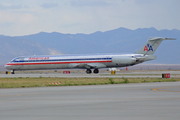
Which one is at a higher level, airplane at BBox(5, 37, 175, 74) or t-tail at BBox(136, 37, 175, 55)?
t-tail at BBox(136, 37, 175, 55)

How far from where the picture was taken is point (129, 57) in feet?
227

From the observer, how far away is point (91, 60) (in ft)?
236

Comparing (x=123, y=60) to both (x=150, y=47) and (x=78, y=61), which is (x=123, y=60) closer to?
(x=150, y=47)

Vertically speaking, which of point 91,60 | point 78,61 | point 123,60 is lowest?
point 123,60

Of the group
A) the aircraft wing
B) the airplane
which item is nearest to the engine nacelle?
the airplane

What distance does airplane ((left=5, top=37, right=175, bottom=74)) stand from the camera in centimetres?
6950

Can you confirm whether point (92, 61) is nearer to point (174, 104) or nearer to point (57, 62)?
point (57, 62)

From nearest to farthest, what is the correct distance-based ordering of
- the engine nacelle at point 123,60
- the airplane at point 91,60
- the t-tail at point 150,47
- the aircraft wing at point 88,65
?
the engine nacelle at point 123,60 < the airplane at point 91,60 < the t-tail at point 150,47 < the aircraft wing at point 88,65

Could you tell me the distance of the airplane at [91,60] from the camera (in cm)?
6950

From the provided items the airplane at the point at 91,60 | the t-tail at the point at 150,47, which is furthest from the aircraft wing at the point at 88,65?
the t-tail at the point at 150,47

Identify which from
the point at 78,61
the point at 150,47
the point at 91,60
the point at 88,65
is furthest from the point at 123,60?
the point at 78,61

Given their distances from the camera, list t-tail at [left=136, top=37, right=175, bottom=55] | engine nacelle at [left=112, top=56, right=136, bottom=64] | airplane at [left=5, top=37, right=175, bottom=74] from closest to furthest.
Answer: engine nacelle at [left=112, top=56, right=136, bottom=64] → airplane at [left=5, top=37, right=175, bottom=74] → t-tail at [left=136, top=37, right=175, bottom=55]

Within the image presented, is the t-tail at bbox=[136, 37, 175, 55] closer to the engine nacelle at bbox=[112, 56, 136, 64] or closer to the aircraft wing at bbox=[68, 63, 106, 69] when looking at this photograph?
the engine nacelle at bbox=[112, 56, 136, 64]

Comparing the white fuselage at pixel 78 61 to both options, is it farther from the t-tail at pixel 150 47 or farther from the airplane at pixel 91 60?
the t-tail at pixel 150 47
